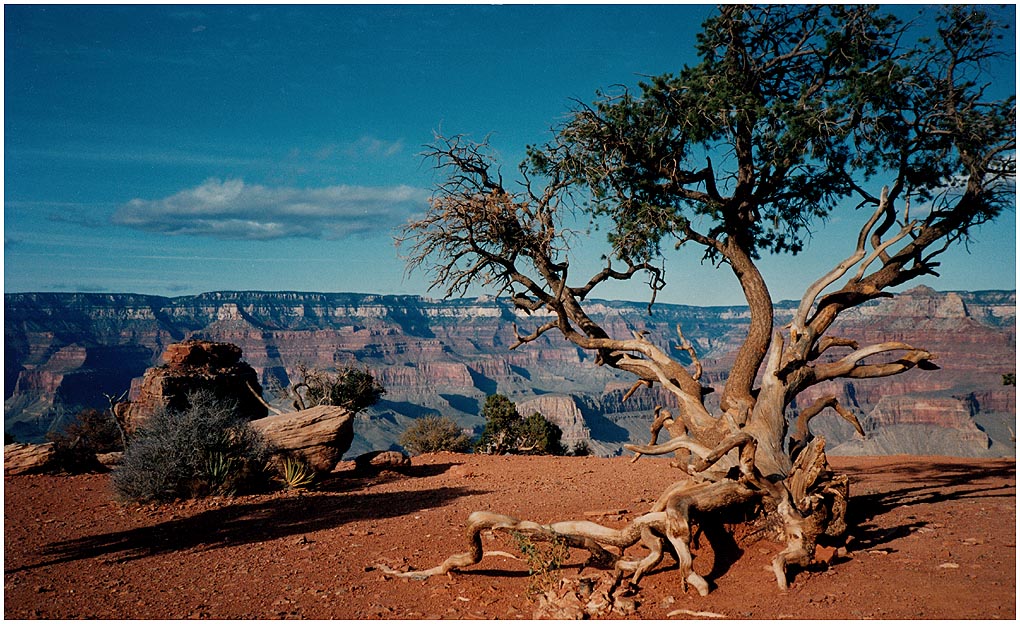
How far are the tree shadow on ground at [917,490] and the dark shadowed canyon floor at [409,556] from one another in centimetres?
5

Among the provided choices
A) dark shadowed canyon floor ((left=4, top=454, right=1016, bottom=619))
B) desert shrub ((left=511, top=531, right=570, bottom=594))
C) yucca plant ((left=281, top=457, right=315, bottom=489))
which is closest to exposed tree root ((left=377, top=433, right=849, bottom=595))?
desert shrub ((left=511, top=531, right=570, bottom=594))

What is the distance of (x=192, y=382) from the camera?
20625 mm

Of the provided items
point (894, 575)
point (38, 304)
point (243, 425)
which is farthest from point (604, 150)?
point (38, 304)

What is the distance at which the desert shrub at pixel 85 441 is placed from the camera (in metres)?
16.4

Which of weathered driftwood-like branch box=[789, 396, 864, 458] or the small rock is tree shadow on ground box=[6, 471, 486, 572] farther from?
the small rock

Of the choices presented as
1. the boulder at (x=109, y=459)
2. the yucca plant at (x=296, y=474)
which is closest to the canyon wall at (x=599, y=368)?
the boulder at (x=109, y=459)

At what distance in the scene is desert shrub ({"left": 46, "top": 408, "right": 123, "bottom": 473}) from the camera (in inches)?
645

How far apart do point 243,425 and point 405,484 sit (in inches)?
146

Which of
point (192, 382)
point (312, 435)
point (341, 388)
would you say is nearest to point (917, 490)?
point (312, 435)

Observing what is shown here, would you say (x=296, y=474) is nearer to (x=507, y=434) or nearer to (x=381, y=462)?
(x=381, y=462)

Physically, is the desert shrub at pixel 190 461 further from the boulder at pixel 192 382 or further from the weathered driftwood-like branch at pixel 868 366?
the weathered driftwood-like branch at pixel 868 366

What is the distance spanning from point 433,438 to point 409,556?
16412mm

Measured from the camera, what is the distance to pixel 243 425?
14820 millimetres

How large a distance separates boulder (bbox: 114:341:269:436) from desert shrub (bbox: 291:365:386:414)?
2030 millimetres
